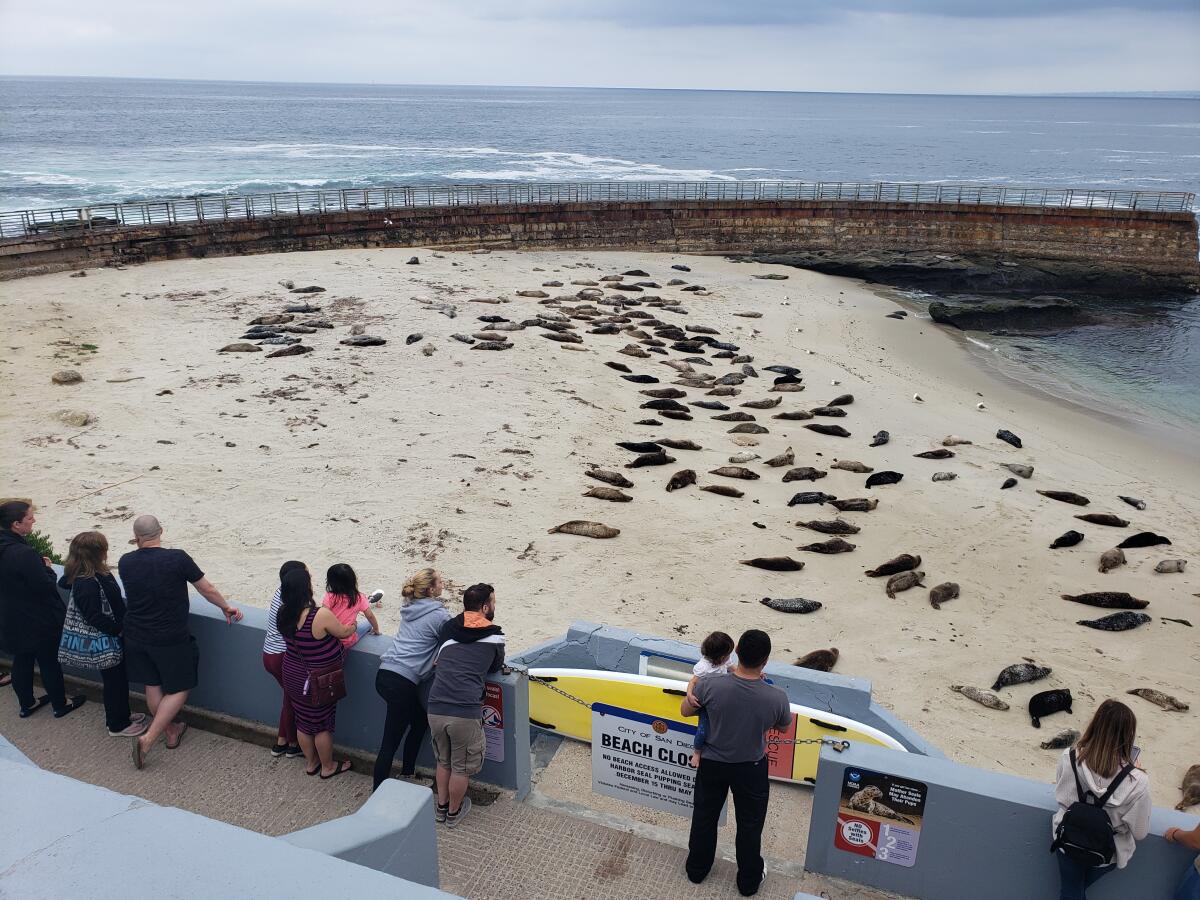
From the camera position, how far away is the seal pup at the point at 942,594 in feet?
45.2

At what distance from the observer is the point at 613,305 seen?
110 feet

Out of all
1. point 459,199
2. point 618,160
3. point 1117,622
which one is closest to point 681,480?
point 1117,622

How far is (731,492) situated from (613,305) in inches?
683

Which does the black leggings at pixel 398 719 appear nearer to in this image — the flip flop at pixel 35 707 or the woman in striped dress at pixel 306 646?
the woman in striped dress at pixel 306 646

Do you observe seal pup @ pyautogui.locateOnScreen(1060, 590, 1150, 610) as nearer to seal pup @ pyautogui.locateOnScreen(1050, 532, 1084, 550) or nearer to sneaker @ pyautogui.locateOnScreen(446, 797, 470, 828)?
seal pup @ pyautogui.locateOnScreen(1050, 532, 1084, 550)

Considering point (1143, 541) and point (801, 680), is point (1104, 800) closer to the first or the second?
point (801, 680)

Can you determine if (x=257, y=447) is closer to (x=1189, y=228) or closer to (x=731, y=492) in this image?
(x=731, y=492)

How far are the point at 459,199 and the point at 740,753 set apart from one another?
5274 cm

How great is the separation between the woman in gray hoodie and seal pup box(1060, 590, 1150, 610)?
11.9m

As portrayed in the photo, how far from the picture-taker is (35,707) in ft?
23.8

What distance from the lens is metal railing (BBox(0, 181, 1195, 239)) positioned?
1497 inches

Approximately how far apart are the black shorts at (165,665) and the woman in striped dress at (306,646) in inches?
36.0

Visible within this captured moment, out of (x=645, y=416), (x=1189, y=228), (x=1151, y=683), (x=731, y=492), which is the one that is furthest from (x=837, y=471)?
(x=1189, y=228)

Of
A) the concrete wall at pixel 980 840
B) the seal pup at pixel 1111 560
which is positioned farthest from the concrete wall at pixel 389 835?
the seal pup at pixel 1111 560
